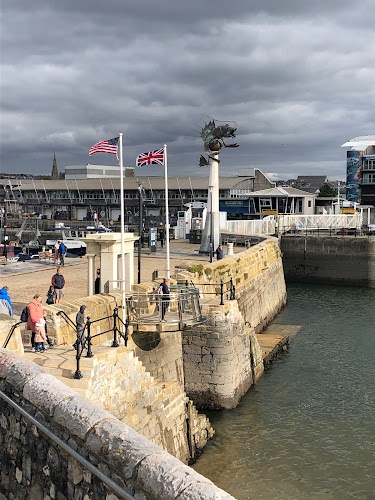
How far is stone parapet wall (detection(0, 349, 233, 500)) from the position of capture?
4.82 meters

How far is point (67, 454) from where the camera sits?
20.2 feet

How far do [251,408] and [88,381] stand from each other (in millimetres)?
8503

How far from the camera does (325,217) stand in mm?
53844

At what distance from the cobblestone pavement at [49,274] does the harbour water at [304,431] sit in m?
6.08

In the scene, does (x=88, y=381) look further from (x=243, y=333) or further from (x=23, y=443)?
(x=243, y=333)

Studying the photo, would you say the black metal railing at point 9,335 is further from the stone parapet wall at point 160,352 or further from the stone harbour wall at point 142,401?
the stone parapet wall at point 160,352

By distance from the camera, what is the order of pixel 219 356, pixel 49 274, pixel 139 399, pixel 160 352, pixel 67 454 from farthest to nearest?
pixel 49 274, pixel 219 356, pixel 160 352, pixel 139 399, pixel 67 454

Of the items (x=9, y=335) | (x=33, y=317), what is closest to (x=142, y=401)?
(x=33, y=317)

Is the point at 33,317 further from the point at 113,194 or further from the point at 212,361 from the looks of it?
the point at 113,194

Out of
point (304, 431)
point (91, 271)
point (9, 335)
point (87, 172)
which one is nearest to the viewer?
point (9, 335)

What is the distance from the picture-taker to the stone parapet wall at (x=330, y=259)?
42.2 m

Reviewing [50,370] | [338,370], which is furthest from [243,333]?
[50,370]

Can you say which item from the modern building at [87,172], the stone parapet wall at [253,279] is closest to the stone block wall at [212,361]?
the stone parapet wall at [253,279]

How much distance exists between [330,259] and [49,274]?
82.9 feet
